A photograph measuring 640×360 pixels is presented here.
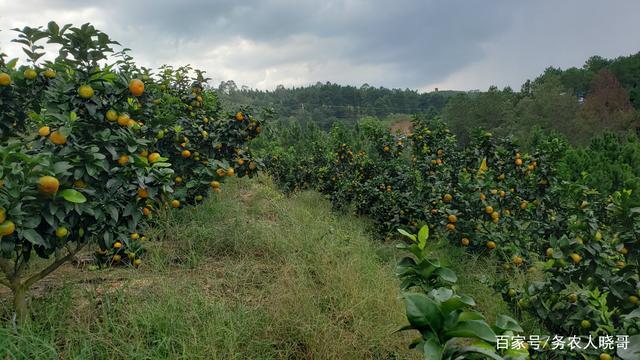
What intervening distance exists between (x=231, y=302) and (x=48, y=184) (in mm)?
1312

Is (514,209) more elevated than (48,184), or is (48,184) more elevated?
(48,184)

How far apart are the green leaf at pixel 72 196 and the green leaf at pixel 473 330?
158 centimetres

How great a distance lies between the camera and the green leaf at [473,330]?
0.94m

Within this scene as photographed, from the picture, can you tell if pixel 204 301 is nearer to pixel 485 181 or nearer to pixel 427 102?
pixel 485 181

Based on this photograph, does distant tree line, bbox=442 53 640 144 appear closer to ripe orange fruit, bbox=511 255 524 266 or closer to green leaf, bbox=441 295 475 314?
ripe orange fruit, bbox=511 255 524 266

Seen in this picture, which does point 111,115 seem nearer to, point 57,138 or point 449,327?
point 57,138

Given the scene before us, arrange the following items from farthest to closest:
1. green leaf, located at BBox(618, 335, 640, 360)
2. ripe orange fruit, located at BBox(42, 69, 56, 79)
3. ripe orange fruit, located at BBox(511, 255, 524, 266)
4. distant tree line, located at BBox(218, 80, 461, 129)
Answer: distant tree line, located at BBox(218, 80, 461, 129)
ripe orange fruit, located at BBox(511, 255, 524, 266)
ripe orange fruit, located at BBox(42, 69, 56, 79)
green leaf, located at BBox(618, 335, 640, 360)

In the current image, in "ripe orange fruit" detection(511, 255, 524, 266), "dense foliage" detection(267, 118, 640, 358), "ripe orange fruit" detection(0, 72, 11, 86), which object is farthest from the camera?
"ripe orange fruit" detection(511, 255, 524, 266)

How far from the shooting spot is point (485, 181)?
4.20 meters

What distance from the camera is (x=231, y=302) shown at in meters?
2.65

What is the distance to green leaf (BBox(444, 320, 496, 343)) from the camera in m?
0.94

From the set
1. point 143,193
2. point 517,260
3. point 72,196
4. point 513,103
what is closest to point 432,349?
point 72,196

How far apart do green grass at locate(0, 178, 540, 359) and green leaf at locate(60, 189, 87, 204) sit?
66 cm

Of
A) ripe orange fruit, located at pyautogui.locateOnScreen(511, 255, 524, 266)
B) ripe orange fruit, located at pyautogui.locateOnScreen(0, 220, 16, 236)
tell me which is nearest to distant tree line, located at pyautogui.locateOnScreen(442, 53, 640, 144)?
ripe orange fruit, located at pyautogui.locateOnScreen(511, 255, 524, 266)
